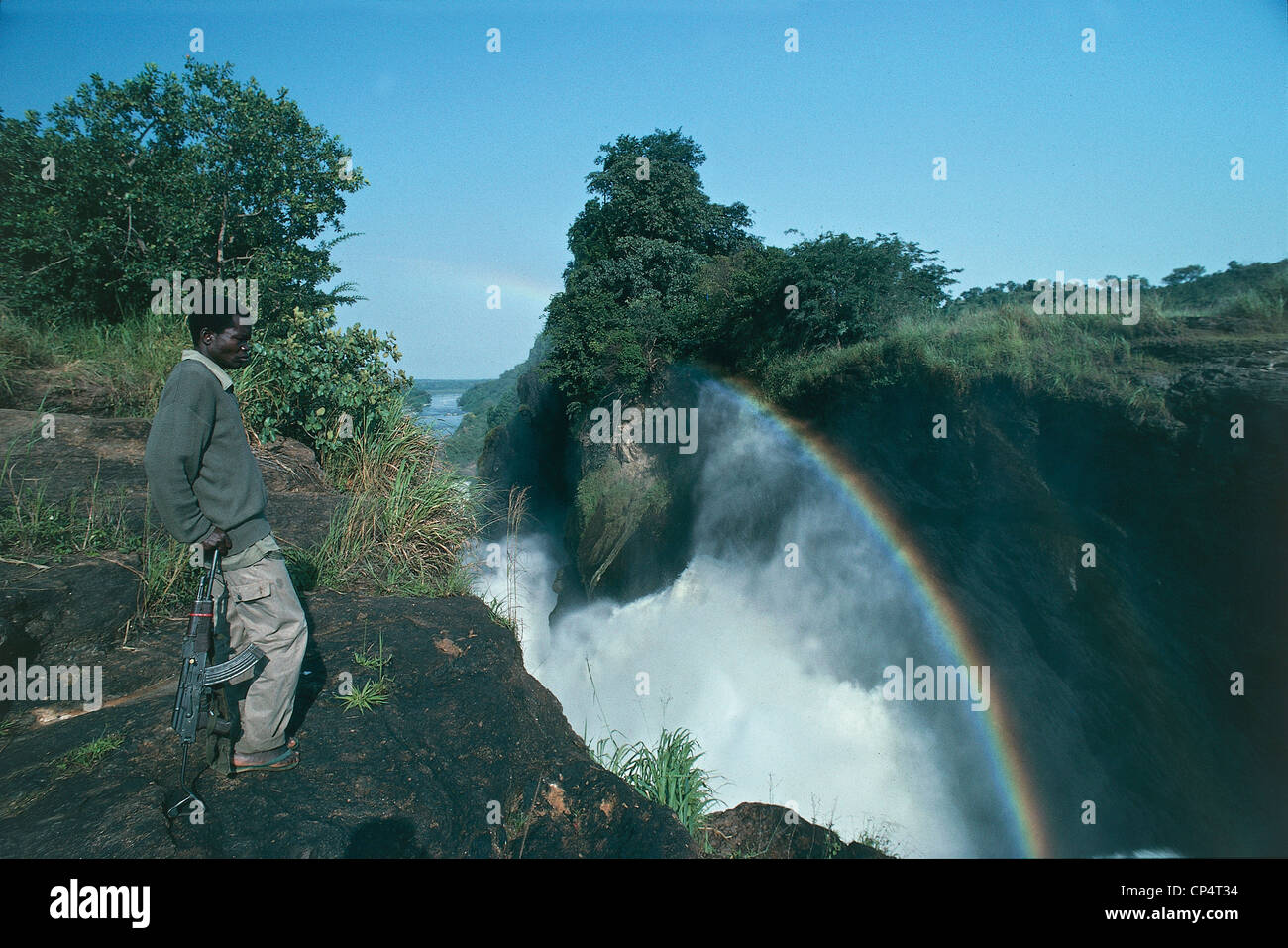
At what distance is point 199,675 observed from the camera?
2.89 metres

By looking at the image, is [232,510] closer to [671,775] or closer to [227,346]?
[227,346]

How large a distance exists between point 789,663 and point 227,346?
48.3 ft

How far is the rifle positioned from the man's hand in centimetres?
3

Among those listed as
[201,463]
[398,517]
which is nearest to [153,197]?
[398,517]

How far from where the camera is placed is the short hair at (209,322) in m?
2.96

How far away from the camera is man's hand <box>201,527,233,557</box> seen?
291 centimetres

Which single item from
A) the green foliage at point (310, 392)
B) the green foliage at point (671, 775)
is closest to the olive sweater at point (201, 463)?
the green foliage at point (671, 775)

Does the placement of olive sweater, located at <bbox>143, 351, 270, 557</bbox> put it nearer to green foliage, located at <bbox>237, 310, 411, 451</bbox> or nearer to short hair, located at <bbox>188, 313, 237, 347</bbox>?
short hair, located at <bbox>188, 313, 237, 347</bbox>

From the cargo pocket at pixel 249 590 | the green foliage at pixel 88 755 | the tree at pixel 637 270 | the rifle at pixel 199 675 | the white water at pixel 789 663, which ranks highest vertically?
the tree at pixel 637 270

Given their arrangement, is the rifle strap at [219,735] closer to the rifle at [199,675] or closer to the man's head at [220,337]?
the rifle at [199,675]

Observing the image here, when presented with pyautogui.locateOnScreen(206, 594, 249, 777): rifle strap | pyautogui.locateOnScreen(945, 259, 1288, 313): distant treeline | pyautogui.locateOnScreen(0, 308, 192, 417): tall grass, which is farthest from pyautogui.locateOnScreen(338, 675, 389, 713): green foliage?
pyautogui.locateOnScreen(945, 259, 1288, 313): distant treeline

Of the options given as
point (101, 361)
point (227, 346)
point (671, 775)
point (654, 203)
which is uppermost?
point (654, 203)

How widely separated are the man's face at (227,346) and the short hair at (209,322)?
2 cm

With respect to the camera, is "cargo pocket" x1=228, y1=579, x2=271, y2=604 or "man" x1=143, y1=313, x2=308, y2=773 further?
"cargo pocket" x1=228, y1=579, x2=271, y2=604
